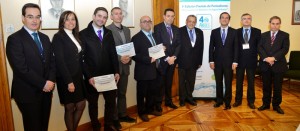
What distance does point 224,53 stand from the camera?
425 centimetres

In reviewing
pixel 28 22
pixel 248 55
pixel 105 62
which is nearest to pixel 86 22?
pixel 105 62

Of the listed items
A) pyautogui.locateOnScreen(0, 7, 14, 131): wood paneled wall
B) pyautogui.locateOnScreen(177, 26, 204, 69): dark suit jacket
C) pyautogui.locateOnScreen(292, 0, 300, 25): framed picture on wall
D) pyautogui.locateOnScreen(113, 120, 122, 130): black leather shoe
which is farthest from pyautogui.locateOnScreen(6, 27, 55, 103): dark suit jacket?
pyautogui.locateOnScreen(292, 0, 300, 25): framed picture on wall

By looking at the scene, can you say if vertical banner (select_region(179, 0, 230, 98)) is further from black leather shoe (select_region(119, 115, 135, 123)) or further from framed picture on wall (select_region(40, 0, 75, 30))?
framed picture on wall (select_region(40, 0, 75, 30))

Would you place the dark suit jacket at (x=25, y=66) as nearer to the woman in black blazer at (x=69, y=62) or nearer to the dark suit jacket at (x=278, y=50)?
the woman in black blazer at (x=69, y=62)

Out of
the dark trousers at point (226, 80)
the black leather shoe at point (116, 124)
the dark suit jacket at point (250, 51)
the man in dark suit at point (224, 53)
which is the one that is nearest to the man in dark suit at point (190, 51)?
the man in dark suit at point (224, 53)

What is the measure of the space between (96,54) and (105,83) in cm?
35

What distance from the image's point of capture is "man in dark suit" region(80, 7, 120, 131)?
2875 mm

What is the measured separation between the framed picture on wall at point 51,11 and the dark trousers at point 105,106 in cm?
93

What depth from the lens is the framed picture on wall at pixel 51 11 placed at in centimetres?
284

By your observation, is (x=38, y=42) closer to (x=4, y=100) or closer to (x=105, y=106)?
(x=4, y=100)

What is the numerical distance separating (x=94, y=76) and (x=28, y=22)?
100 cm

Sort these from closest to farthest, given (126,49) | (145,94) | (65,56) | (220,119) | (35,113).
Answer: (35,113)
(65,56)
(126,49)
(145,94)
(220,119)

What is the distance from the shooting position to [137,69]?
3674mm

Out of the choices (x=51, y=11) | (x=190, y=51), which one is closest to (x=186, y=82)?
(x=190, y=51)
